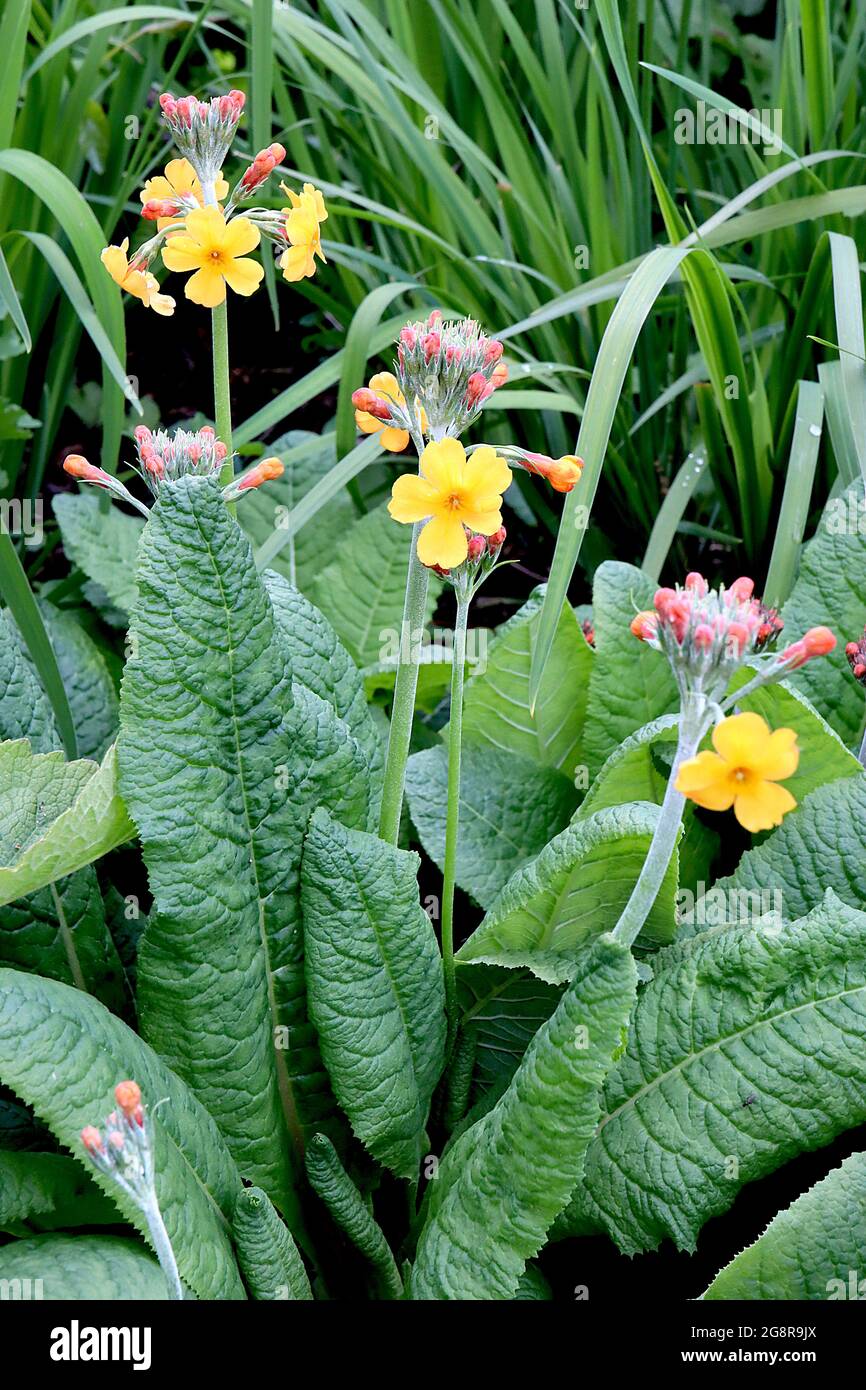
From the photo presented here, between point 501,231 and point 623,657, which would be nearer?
point 623,657

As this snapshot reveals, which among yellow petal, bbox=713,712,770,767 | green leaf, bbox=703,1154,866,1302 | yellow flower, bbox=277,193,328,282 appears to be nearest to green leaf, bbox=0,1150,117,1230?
green leaf, bbox=703,1154,866,1302

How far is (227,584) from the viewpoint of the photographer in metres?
1.56

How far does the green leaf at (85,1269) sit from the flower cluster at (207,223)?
3.51 feet

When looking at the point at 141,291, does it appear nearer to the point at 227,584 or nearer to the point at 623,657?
the point at 227,584

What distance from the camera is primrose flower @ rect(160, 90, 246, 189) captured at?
1636mm

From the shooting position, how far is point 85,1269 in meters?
Answer: 1.39

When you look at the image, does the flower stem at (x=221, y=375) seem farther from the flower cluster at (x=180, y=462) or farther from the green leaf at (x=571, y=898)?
the green leaf at (x=571, y=898)

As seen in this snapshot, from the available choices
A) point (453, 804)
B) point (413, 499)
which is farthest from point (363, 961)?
point (413, 499)

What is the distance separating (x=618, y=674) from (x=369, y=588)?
0.67m

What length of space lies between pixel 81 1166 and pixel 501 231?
2.35 meters

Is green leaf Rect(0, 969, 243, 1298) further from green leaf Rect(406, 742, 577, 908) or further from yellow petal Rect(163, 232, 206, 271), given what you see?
yellow petal Rect(163, 232, 206, 271)

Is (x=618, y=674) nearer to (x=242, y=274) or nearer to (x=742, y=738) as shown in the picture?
(x=242, y=274)
